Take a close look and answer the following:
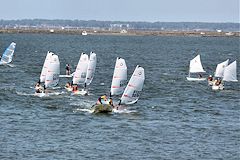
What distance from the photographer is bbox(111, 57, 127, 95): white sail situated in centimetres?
7131

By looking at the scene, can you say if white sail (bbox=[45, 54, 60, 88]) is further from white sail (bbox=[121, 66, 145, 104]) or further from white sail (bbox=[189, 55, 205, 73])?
white sail (bbox=[189, 55, 205, 73])

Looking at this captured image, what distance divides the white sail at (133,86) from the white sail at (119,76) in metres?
2.31

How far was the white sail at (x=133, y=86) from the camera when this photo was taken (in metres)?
69.0

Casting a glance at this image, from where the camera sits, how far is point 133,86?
2726 inches

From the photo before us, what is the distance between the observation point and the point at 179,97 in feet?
270

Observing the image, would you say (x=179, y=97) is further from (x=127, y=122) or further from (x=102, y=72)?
(x=102, y=72)

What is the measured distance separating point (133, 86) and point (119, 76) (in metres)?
2.89

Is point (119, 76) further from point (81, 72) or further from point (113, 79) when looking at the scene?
point (81, 72)

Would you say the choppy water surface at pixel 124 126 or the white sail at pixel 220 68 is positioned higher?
the white sail at pixel 220 68

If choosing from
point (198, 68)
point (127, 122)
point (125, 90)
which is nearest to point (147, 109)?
point (125, 90)

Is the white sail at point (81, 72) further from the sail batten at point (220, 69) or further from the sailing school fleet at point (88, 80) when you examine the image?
the sail batten at point (220, 69)

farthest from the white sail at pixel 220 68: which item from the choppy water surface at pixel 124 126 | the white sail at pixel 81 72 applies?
the white sail at pixel 81 72

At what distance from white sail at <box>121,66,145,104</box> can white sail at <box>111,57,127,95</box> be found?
231 cm

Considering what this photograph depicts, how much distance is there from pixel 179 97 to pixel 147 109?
11620mm
